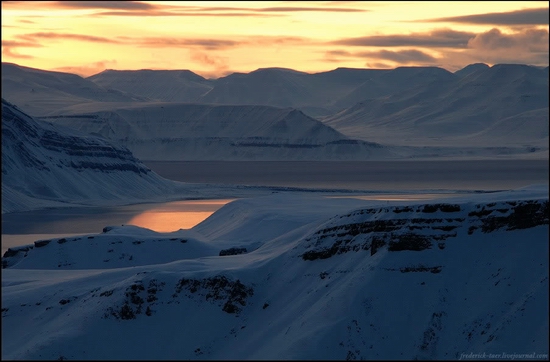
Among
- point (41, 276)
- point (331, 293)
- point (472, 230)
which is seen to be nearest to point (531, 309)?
point (472, 230)

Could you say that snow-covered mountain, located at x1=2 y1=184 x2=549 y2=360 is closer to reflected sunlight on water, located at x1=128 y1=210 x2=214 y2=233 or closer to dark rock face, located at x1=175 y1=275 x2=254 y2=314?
dark rock face, located at x1=175 y1=275 x2=254 y2=314

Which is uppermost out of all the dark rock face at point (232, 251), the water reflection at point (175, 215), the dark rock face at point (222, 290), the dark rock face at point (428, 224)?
the dark rock face at point (428, 224)

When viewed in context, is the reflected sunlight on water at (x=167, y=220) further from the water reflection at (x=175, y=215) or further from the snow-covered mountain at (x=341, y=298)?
the snow-covered mountain at (x=341, y=298)

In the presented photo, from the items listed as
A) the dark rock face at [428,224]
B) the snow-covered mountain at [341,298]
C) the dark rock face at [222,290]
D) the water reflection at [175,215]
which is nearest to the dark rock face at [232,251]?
the snow-covered mountain at [341,298]

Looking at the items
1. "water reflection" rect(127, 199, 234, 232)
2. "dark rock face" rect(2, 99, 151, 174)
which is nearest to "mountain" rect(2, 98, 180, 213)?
"dark rock face" rect(2, 99, 151, 174)

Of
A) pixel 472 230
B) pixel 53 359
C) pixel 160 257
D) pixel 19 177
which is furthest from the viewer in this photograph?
pixel 19 177

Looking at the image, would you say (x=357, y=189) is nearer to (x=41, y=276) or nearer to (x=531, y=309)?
(x=41, y=276)
